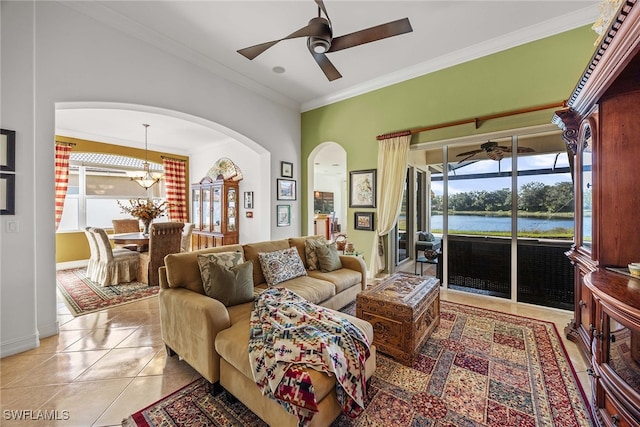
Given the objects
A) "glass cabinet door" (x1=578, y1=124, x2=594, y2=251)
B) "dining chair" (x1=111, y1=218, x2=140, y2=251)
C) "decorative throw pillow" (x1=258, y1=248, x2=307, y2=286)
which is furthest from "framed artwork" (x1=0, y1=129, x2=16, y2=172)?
"glass cabinet door" (x1=578, y1=124, x2=594, y2=251)

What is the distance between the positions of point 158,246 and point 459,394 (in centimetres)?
436

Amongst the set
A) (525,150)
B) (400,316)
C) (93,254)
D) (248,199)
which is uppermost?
(525,150)

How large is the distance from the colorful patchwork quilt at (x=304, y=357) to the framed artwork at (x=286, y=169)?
3550mm

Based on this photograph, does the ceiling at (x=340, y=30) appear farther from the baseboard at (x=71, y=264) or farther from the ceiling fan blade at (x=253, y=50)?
the baseboard at (x=71, y=264)

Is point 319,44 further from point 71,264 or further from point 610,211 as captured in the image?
point 71,264

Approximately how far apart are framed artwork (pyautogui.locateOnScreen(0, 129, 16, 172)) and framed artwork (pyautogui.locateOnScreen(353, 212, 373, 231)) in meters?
4.23

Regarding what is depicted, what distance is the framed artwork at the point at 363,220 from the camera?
4.48 metres

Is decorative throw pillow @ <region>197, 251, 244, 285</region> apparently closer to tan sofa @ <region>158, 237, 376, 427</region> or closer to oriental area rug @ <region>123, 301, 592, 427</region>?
tan sofa @ <region>158, 237, 376, 427</region>

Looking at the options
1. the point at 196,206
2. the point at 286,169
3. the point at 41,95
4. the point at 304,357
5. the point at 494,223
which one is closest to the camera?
the point at 304,357

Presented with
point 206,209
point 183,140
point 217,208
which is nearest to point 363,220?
point 217,208

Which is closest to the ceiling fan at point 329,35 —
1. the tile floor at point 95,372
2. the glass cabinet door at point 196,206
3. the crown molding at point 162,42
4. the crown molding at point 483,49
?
the crown molding at point 162,42

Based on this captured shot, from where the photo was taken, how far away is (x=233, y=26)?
2980mm

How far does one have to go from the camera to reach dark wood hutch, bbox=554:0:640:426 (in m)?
1.22

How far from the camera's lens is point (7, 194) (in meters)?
2.23
